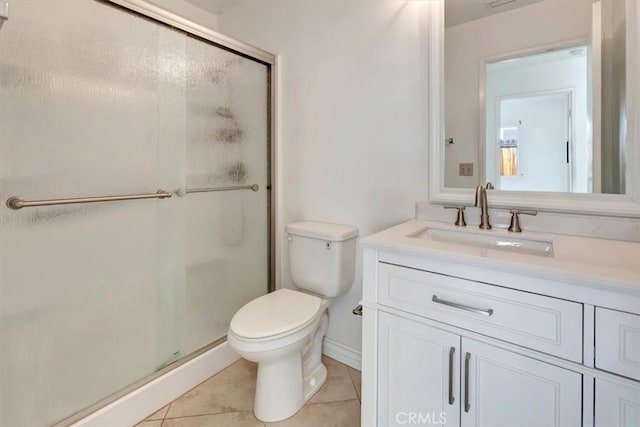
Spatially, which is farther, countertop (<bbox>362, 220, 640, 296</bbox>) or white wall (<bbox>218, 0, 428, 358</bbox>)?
white wall (<bbox>218, 0, 428, 358</bbox>)

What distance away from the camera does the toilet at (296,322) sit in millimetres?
1262

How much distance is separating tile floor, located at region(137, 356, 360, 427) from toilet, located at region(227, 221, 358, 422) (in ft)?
0.18

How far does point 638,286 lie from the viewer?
67 centimetres

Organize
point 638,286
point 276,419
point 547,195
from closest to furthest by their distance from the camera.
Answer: point 638,286 → point 547,195 → point 276,419

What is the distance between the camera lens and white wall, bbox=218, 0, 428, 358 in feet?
4.94

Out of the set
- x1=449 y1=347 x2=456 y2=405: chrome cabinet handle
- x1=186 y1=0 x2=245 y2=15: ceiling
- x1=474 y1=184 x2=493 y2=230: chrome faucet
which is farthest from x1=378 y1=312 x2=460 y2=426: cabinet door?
x1=186 y1=0 x2=245 y2=15: ceiling

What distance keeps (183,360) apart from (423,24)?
1949mm

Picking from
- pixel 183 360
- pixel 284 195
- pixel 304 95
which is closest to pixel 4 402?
pixel 183 360

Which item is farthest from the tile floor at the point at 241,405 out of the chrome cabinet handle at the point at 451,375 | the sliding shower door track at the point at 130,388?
the chrome cabinet handle at the point at 451,375

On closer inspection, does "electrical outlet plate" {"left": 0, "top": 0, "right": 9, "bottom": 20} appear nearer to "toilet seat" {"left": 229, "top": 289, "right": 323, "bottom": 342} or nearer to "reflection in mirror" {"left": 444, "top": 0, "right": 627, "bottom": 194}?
"toilet seat" {"left": 229, "top": 289, "right": 323, "bottom": 342}

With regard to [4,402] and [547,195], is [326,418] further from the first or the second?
[547,195]

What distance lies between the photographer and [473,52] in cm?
136

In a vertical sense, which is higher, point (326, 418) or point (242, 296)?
point (242, 296)

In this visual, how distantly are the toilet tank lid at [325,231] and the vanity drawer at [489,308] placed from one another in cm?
52
